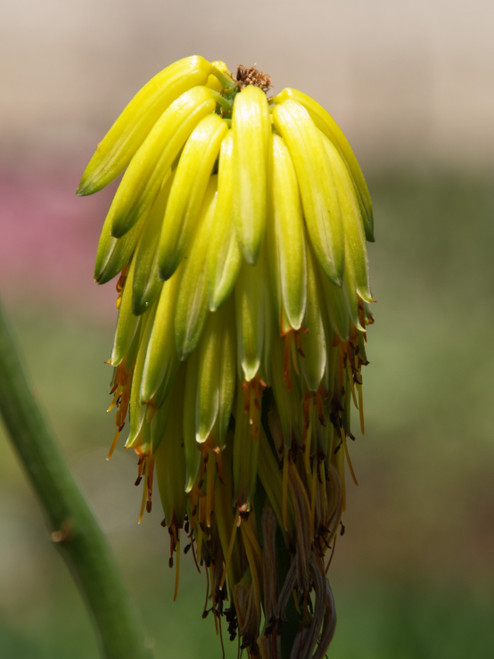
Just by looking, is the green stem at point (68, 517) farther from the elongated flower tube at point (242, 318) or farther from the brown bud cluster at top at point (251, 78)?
the brown bud cluster at top at point (251, 78)

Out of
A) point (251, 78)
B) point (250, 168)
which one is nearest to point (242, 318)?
point (250, 168)

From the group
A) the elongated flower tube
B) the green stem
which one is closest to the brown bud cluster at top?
the elongated flower tube

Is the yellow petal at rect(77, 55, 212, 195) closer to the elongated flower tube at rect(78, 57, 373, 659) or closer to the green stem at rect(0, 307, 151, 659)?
the elongated flower tube at rect(78, 57, 373, 659)

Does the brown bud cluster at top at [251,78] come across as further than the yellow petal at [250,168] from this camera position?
Yes

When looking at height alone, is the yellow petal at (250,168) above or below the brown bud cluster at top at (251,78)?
below

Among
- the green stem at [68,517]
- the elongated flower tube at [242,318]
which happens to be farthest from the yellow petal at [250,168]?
the green stem at [68,517]
